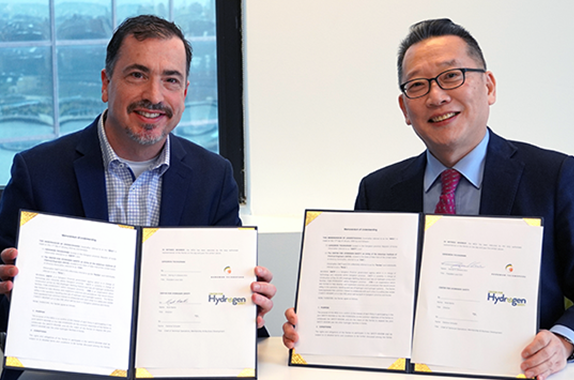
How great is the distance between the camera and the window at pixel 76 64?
326 centimetres

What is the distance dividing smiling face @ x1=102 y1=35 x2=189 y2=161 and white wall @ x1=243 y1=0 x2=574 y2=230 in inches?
38.0

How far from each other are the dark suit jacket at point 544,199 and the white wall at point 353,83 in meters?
1.12

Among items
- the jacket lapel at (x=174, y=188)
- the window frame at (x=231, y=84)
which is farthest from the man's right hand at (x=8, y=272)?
the window frame at (x=231, y=84)

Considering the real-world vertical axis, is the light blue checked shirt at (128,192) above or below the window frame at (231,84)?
below

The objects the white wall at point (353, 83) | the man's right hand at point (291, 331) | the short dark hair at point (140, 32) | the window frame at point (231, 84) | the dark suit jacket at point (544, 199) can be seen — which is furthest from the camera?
the window frame at point (231, 84)

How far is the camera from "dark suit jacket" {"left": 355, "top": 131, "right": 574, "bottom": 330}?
1794mm

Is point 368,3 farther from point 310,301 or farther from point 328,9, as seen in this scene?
point 310,301

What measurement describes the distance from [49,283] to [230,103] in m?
1.89

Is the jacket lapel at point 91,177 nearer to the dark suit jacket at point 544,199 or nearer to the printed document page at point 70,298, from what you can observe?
the printed document page at point 70,298

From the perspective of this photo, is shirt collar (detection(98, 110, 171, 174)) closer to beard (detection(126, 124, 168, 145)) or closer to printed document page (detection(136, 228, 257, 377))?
beard (detection(126, 124, 168, 145))

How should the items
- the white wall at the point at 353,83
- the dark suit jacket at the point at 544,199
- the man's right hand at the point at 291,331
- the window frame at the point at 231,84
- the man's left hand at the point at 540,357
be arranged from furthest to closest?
the window frame at the point at 231,84 → the white wall at the point at 353,83 → the dark suit jacket at the point at 544,199 → the man's right hand at the point at 291,331 → the man's left hand at the point at 540,357

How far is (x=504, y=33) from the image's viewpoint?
120 inches

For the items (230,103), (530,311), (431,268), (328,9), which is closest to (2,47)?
(230,103)

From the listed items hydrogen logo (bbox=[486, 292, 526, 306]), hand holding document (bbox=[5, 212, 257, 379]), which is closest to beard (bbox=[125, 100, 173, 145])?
hand holding document (bbox=[5, 212, 257, 379])
